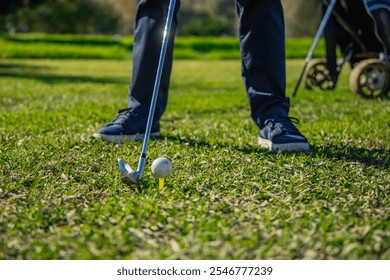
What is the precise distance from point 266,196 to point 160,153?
91 cm

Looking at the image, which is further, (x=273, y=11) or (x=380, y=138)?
(x=380, y=138)

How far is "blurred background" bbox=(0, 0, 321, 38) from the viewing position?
29.8 meters

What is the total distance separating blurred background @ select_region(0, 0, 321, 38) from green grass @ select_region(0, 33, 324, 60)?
23.0 feet

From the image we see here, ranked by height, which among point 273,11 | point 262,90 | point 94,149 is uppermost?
point 273,11

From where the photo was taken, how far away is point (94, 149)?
10.6 feet

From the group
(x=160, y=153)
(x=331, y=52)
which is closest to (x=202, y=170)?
(x=160, y=153)

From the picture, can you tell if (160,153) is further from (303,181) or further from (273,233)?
(273,233)

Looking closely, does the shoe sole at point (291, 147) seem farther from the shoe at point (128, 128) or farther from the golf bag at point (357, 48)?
the golf bag at point (357, 48)

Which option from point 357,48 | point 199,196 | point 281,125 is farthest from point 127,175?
point 357,48

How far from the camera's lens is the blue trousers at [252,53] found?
3.36m

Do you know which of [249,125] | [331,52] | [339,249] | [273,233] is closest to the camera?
[339,249]

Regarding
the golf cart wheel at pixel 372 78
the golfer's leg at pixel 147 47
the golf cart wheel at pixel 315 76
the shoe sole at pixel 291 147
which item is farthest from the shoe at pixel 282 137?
the golf cart wheel at pixel 315 76

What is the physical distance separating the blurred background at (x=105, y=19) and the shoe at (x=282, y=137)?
24565 mm

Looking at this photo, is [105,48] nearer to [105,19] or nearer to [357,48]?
[357,48]
